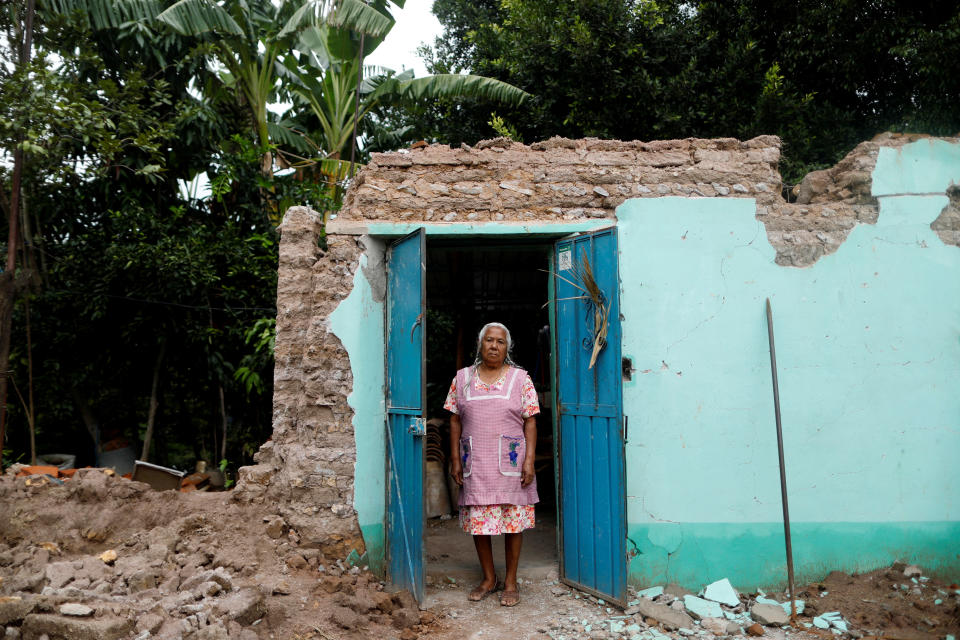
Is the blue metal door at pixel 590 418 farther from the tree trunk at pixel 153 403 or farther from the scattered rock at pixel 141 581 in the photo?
the tree trunk at pixel 153 403

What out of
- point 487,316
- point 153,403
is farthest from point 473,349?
point 153,403

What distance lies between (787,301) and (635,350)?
1.06 meters

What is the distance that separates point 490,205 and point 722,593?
111 inches

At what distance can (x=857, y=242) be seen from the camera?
4281 millimetres

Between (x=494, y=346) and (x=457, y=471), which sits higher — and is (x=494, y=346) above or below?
above

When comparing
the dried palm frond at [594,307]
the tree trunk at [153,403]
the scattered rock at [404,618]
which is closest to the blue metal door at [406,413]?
the scattered rock at [404,618]

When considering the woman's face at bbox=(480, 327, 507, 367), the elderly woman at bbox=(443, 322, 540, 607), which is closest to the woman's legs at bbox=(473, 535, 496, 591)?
the elderly woman at bbox=(443, 322, 540, 607)

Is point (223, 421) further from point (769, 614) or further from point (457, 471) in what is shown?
point (769, 614)

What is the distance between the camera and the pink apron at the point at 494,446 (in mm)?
3830

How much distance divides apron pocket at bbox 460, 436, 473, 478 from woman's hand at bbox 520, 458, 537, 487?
0.31 metres

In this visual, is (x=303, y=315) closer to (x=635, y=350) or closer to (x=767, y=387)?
(x=635, y=350)

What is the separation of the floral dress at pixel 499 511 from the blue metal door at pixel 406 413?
0.89 ft

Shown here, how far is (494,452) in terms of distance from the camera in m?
3.84

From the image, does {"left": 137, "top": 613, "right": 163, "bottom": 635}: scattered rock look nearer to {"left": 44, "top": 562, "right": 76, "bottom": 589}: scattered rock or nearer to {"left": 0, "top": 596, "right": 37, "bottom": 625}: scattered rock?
{"left": 0, "top": 596, "right": 37, "bottom": 625}: scattered rock
